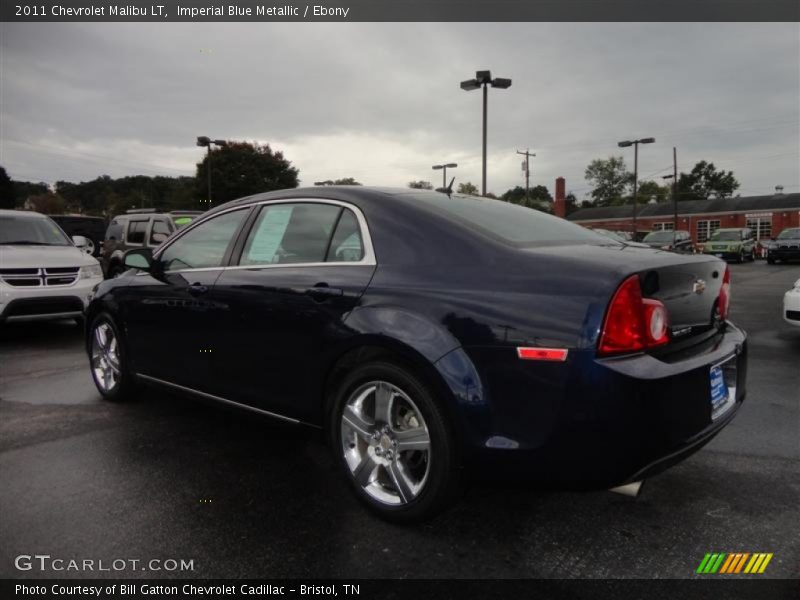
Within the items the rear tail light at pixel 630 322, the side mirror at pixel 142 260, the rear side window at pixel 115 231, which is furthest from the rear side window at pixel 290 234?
the rear side window at pixel 115 231

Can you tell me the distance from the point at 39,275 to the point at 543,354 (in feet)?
24.2

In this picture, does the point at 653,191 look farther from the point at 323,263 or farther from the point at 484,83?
the point at 323,263

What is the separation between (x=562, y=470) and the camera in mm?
2207

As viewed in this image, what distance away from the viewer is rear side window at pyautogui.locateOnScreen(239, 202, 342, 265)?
3.09 meters

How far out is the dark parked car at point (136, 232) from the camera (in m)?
13.4

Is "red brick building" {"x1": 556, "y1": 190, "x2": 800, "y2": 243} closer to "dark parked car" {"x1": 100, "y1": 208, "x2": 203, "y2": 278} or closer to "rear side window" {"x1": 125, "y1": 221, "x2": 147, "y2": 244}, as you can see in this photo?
"dark parked car" {"x1": 100, "y1": 208, "x2": 203, "y2": 278}

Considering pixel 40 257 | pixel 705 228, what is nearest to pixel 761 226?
pixel 705 228

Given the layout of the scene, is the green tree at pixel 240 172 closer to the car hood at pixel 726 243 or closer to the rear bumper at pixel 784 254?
the car hood at pixel 726 243

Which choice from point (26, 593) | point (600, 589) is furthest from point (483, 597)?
point (26, 593)

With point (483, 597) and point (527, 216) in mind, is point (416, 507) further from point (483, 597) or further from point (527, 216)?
point (527, 216)

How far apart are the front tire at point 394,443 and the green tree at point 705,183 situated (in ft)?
349

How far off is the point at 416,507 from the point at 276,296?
1.30 meters

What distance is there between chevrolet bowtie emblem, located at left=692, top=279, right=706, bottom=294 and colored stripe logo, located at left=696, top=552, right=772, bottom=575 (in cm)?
109

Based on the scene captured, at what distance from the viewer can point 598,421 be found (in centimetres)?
210
